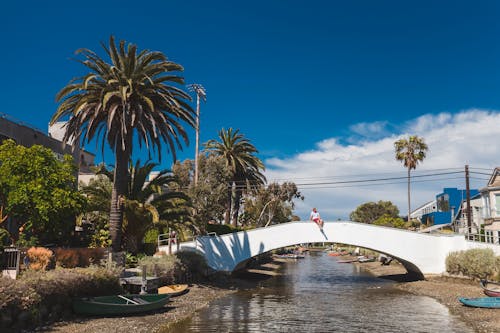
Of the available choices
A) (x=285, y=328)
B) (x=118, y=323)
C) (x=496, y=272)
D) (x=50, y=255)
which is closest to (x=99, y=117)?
(x=50, y=255)

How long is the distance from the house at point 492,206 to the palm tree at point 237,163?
96.2ft

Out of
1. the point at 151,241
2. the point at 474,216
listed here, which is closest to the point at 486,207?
the point at 474,216

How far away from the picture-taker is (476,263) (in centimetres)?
3931

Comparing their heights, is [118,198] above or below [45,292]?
above

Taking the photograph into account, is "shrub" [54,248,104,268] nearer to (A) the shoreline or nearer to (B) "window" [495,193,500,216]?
(A) the shoreline

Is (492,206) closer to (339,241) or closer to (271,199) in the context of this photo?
(339,241)

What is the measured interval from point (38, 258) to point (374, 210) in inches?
4396

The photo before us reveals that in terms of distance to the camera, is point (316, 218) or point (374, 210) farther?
point (374, 210)

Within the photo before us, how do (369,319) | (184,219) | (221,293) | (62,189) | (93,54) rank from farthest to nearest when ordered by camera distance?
(184,219)
(221,293)
(93,54)
(62,189)
(369,319)

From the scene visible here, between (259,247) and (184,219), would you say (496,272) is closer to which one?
(259,247)

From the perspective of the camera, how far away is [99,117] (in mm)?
33500

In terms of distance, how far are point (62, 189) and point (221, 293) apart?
15471mm

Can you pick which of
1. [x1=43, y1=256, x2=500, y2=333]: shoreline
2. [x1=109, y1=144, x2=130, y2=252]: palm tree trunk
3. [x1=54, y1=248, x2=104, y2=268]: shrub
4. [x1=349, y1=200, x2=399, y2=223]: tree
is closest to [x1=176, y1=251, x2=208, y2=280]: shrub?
[x1=43, y1=256, x2=500, y2=333]: shoreline

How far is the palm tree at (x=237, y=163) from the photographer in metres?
63.2
